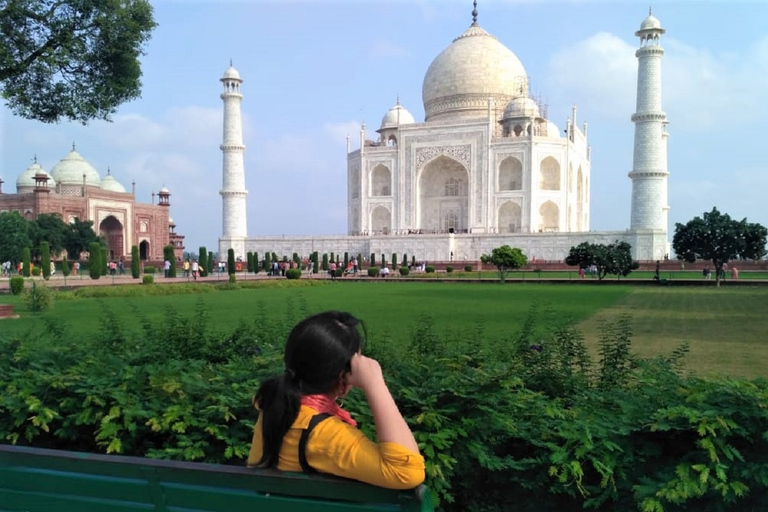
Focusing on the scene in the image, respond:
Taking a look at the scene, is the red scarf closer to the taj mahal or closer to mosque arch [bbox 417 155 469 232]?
the taj mahal

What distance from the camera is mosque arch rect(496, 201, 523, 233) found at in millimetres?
31375

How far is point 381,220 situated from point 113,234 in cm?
1497

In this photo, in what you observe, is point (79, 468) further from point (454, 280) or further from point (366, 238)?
point (366, 238)

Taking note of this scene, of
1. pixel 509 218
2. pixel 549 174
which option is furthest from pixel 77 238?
pixel 549 174

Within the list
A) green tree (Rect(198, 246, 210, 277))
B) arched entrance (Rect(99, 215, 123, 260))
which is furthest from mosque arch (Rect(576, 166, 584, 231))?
arched entrance (Rect(99, 215, 123, 260))

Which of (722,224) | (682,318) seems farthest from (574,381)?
(722,224)

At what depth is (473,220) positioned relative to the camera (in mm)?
31625

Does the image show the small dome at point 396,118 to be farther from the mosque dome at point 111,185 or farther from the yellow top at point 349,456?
the yellow top at point 349,456

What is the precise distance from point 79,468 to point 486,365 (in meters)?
1.49

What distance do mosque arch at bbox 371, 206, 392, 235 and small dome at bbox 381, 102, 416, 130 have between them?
17.1 ft

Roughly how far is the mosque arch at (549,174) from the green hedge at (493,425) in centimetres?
3029

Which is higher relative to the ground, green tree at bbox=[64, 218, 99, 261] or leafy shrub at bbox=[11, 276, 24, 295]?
green tree at bbox=[64, 218, 99, 261]

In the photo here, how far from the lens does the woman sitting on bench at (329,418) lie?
3.93 ft

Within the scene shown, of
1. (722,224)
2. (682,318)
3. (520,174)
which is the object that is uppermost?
(520,174)
